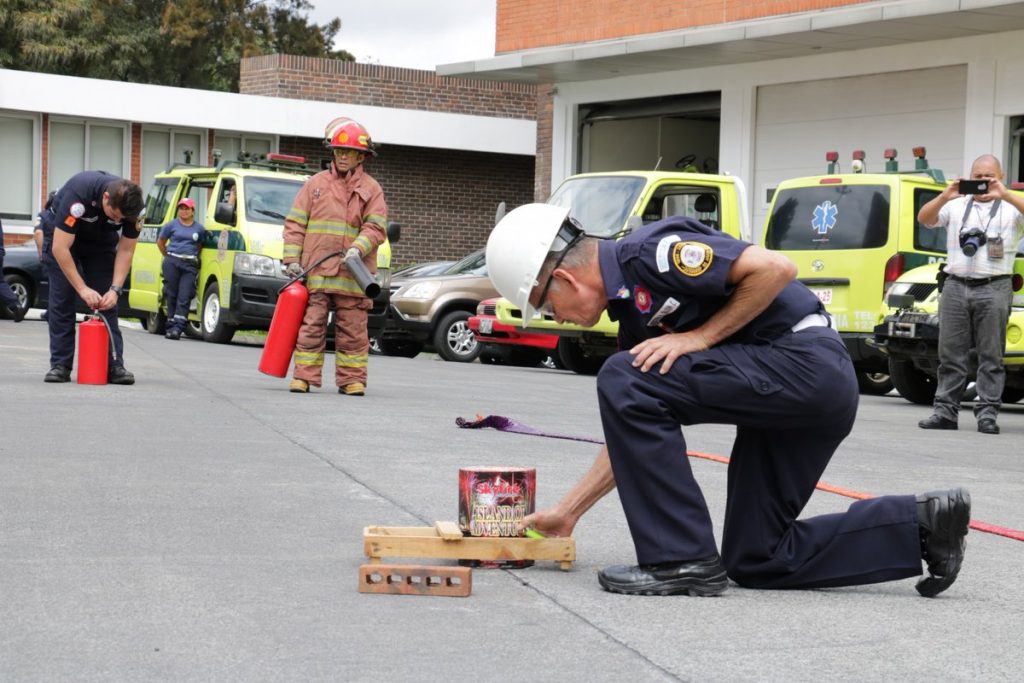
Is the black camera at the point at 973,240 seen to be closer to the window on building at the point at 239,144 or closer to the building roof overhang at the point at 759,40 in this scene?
the building roof overhang at the point at 759,40

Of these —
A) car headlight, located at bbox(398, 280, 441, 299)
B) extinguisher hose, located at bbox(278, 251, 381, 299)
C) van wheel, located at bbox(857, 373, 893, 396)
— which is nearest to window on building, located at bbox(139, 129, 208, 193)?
car headlight, located at bbox(398, 280, 441, 299)

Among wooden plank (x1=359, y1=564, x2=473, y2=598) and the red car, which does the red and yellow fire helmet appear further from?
wooden plank (x1=359, y1=564, x2=473, y2=598)

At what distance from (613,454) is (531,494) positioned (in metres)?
0.57

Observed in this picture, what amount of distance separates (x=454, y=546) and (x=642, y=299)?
107 centimetres

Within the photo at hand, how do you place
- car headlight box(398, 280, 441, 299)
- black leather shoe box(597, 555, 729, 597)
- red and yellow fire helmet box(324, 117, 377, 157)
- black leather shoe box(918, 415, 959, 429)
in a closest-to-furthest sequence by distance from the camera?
black leather shoe box(597, 555, 729, 597) → red and yellow fire helmet box(324, 117, 377, 157) → black leather shoe box(918, 415, 959, 429) → car headlight box(398, 280, 441, 299)

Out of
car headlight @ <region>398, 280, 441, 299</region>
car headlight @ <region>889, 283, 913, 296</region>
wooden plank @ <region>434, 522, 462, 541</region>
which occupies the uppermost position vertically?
car headlight @ <region>889, 283, 913, 296</region>

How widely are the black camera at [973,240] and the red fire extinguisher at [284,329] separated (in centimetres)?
489

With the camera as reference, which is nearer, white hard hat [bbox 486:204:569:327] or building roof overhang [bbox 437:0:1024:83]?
white hard hat [bbox 486:204:569:327]

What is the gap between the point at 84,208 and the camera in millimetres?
12086

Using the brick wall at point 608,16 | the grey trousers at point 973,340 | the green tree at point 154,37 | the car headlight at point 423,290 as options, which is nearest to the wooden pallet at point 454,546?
the grey trousers at point 973,340

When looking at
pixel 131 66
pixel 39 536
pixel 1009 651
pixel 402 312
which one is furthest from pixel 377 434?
pixel 131 66

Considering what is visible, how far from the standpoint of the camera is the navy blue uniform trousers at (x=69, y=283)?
12.3 meters

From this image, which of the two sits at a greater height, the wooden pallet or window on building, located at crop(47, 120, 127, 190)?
window on building, located at crop(47, 120, 127, 190)

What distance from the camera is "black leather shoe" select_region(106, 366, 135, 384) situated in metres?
12.7
